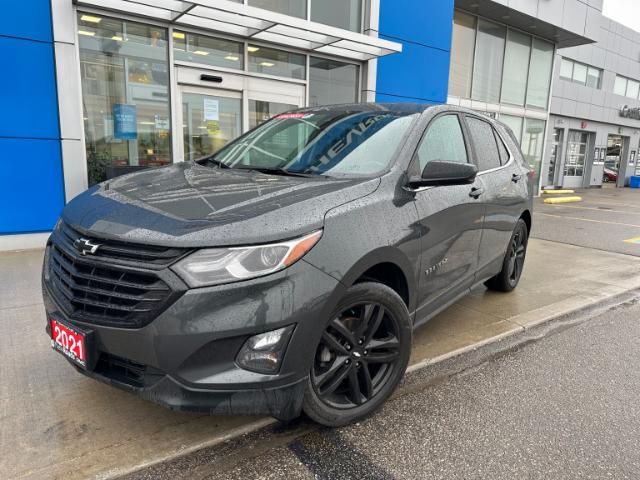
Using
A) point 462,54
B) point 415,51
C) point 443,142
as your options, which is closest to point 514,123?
point 462,54

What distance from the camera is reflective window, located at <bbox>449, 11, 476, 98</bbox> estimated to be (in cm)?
1388

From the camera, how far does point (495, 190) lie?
388cm

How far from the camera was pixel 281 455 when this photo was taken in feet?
7.40

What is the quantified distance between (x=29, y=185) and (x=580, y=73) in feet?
77.2

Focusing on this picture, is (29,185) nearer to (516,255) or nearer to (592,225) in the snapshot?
(516,255)

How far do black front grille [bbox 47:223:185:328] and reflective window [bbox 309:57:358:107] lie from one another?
25.0 ft

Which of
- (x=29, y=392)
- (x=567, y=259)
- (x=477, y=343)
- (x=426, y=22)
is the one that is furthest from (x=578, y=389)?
(x=426, y=22)

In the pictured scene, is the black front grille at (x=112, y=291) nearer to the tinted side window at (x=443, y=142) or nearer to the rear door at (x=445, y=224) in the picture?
the rear door at (x=445, y=224)

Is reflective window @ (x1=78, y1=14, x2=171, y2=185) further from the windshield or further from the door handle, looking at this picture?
the door handle

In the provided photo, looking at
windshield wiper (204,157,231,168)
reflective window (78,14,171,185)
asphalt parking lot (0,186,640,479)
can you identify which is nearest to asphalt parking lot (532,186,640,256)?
asphalt parking lot (0,186,640,479)

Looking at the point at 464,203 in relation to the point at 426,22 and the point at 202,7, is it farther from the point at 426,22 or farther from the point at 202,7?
the point at 426,22

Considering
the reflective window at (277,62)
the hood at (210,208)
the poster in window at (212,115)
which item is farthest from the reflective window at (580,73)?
the hood at (210,208)

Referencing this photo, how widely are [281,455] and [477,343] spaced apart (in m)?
2.03

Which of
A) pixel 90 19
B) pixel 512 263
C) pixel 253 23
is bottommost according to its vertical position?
pixel 512 263
